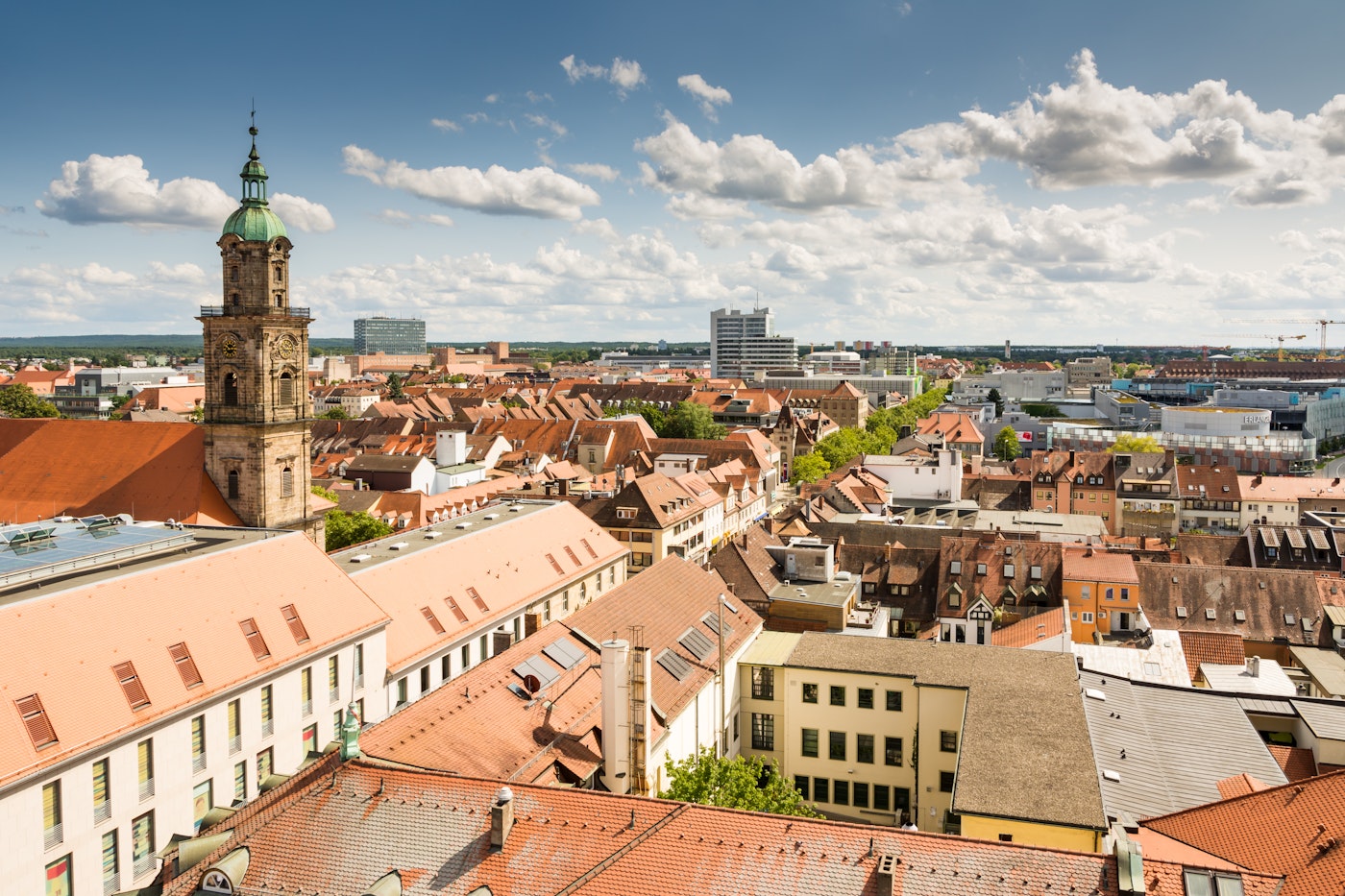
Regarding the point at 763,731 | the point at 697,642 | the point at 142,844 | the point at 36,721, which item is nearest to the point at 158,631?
the point at 36,721

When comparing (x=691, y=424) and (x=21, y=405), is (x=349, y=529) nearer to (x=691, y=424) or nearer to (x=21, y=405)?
(x=691, y=424)

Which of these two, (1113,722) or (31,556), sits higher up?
(31,556)

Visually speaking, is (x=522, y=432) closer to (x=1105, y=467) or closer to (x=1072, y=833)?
(x=1105, y=467)

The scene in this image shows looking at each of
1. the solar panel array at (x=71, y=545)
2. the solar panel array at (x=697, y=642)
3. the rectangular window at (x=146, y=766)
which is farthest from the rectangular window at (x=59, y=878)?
the solar panel array at (x=697, y=642)

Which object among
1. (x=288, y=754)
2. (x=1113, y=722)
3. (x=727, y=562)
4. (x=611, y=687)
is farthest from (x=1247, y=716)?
(x=288, y=754)

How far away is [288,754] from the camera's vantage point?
35.2 meters

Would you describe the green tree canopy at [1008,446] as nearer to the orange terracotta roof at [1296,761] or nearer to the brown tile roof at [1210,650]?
the brown tile roof at [1210,650]

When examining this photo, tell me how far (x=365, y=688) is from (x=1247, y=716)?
3351 cm

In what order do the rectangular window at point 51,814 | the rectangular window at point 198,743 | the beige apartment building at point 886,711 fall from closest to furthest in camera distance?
the rectangular window at point 51,814, the rectangular window at point 198,743, the beige apartment building at point 886,711

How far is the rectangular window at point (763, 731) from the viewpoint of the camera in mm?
41688

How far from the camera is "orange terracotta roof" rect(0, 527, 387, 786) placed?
89.4 ft

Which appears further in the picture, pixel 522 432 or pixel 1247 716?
pixel 522 432

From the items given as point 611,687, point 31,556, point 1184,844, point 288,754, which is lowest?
point 288,754

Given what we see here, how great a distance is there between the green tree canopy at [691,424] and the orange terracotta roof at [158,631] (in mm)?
113155
